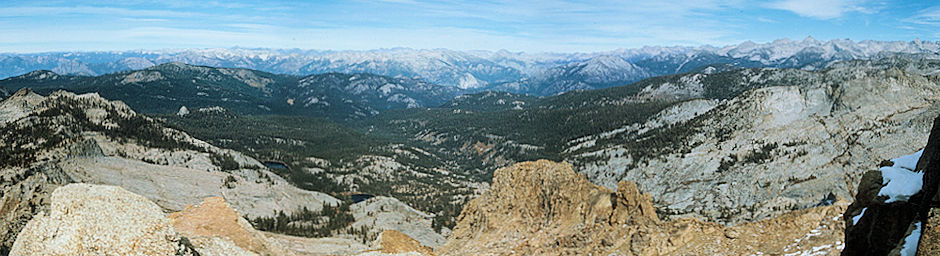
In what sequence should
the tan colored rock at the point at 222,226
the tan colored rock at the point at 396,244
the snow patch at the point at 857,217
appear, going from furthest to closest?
the tan colored rock at the point at 396,244, the tan colored rock at the point at 222,226, the snow patch at the point at 857,217

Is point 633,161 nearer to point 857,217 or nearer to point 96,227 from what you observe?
point 857,217

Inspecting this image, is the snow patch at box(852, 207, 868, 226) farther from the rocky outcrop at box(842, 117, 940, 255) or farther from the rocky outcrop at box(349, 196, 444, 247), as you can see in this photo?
the rocky outcrop at box(349, 196, 444, 247)

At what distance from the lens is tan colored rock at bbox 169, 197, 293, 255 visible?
1859 cm

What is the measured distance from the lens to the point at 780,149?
299 ft

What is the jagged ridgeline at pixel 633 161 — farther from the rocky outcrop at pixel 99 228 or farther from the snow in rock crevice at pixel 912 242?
the snow in rock crevice at pixel 912 242

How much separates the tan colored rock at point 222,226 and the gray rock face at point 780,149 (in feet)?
214

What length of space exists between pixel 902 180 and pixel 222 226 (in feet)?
74.3

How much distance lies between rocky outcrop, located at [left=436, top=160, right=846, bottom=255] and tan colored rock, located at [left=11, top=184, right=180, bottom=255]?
898 inches

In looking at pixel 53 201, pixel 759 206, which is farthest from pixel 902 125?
pixel 53 201

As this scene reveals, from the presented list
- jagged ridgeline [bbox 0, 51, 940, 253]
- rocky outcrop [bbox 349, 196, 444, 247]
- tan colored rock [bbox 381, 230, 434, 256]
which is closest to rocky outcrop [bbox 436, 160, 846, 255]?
jagged ridgeline [bbox 0, 51, 940, 253]

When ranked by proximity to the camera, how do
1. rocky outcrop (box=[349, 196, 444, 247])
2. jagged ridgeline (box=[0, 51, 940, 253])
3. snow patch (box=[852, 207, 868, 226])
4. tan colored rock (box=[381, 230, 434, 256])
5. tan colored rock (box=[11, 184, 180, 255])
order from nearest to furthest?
tan colored rock (box=[11, 184, 180, 255])
snow patch (box=[852, 207, 868, 226])
tan colored rock (box=[381, 230, 434, 256])
jagged ridgeline (box=[0, 51, 940, 253])
rocky outcrop (box=[349, 196, 444, 247])

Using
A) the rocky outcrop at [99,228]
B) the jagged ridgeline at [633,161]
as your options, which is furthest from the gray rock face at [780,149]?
the rocky outcrop at [99,228]

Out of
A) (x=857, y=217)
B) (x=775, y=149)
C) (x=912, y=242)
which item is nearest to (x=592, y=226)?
(x=857, y=217)

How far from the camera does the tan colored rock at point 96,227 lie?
10.5m
